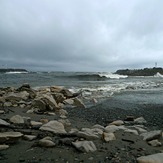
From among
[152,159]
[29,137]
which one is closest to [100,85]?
[29,137]

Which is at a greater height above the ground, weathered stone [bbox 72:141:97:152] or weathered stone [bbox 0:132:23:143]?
weathered stone [bbox 0:132:23:143]

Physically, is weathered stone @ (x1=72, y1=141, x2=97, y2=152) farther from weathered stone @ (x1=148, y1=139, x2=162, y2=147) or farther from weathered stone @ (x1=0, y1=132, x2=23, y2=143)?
weathered stone @ (x1=148, y1=139, x2=162, y2=147)

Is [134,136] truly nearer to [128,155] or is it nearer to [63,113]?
[128,155]

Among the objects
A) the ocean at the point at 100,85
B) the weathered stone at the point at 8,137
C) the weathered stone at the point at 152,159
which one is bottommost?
the ocean at the point at 100,85

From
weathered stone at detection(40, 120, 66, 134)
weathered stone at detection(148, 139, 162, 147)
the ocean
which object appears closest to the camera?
weathered stone at detection(148, 139, 162, 147)

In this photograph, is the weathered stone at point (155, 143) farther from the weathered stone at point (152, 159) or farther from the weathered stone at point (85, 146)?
the weathered stone at point (85, 146)

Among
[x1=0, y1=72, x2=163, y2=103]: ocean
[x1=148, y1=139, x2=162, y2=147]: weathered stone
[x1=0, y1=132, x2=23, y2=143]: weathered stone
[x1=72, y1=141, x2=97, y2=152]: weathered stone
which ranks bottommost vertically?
[x1=0, y1=72, x2=163, y2=103]: ocean

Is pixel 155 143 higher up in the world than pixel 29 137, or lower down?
lower down

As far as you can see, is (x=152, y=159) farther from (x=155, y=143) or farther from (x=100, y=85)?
(x=100, y=85)

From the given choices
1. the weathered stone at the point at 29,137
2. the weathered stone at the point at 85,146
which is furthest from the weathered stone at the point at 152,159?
the weathered stone at the point at 29,137

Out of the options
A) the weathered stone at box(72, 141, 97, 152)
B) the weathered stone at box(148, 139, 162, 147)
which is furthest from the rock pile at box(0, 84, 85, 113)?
the weathered stone at box(148, 139, 162, 147)

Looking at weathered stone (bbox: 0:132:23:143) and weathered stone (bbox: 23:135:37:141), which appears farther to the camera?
weathered stone (bbox: 23:135:37:141)

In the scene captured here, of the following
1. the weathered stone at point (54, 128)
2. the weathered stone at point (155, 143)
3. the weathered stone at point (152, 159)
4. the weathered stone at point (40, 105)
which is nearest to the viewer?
the weathered stone at point (152, 159)

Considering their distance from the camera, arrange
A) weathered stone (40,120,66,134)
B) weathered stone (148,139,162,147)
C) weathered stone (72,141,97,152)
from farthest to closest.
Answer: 1. weathered stone (40,120,66,134)
2. weathered stone (148,139,162,147)
3. weathered stone (72,141,97,152)
